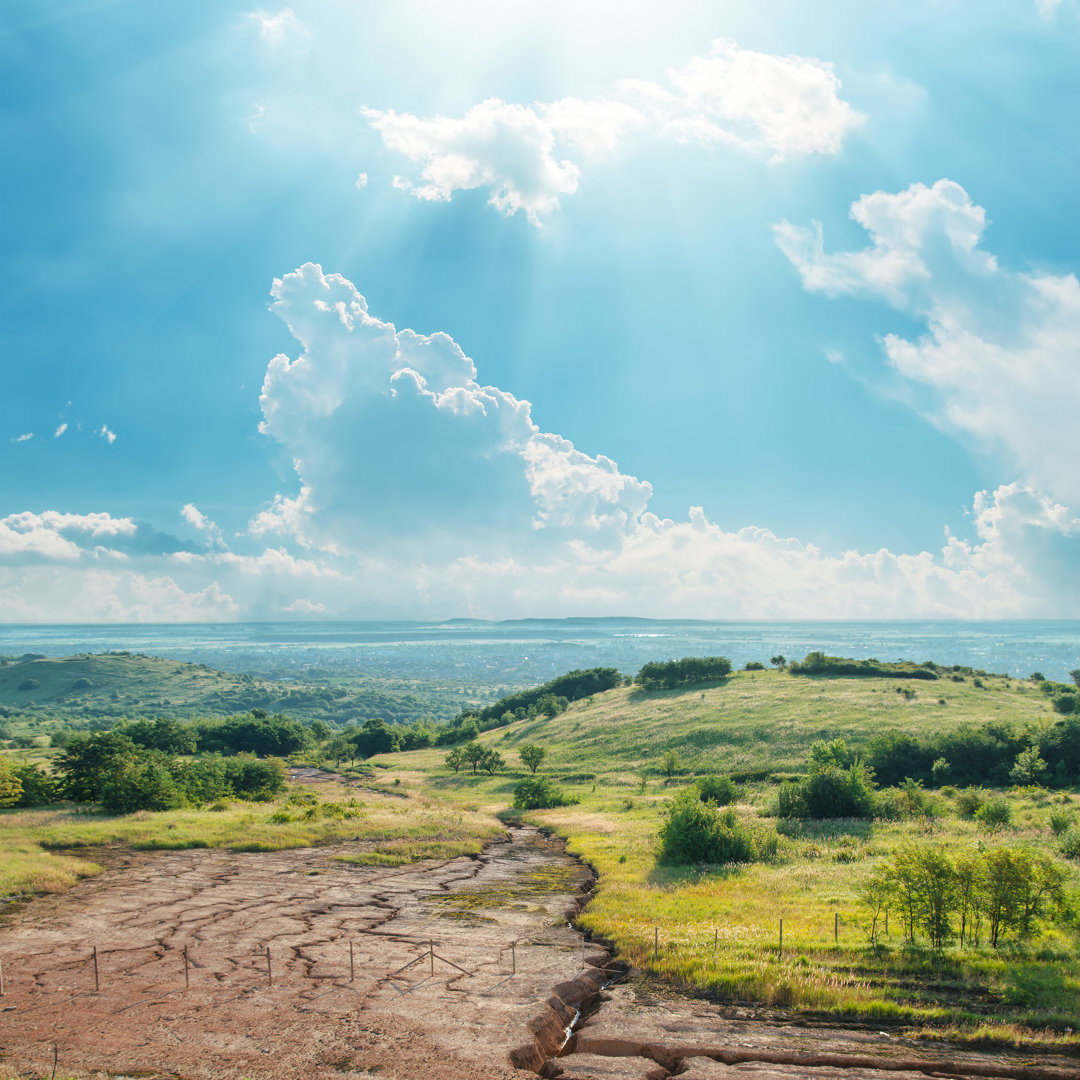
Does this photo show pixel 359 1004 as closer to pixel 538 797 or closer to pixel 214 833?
pixel 214 833

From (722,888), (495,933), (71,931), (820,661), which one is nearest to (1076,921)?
(722,888)

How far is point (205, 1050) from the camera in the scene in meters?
14.4

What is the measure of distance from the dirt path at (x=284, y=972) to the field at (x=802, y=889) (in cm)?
387

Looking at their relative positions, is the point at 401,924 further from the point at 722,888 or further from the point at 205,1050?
the point at 722,888

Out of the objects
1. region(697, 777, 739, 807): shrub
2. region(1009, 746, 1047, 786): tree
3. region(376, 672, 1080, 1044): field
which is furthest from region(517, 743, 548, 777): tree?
region(1009, 746, 1047, 786): tree

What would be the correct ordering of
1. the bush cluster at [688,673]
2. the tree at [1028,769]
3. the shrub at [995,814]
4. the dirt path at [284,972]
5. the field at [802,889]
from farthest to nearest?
the bush cluster at [688,673] < the tree at [1028,769] < the shrub at [995,814] < the field at [802,889] < the dirt path at [284,972]

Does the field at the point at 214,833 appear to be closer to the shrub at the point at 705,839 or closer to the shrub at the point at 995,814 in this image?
the shrub at the point at 705,839

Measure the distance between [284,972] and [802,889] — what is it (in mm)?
20582

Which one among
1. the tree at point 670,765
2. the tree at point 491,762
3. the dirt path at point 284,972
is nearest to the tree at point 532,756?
Result: the tree at point 491,762

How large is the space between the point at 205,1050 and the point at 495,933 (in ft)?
36.1

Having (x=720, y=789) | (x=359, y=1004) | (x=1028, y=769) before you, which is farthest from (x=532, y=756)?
(x=359, y=1004)

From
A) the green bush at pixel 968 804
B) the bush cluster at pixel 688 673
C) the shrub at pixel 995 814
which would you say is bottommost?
the bush cluster at pixel 688 673

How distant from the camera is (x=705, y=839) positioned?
3406 cm

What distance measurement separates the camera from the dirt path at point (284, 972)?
1427 cm
